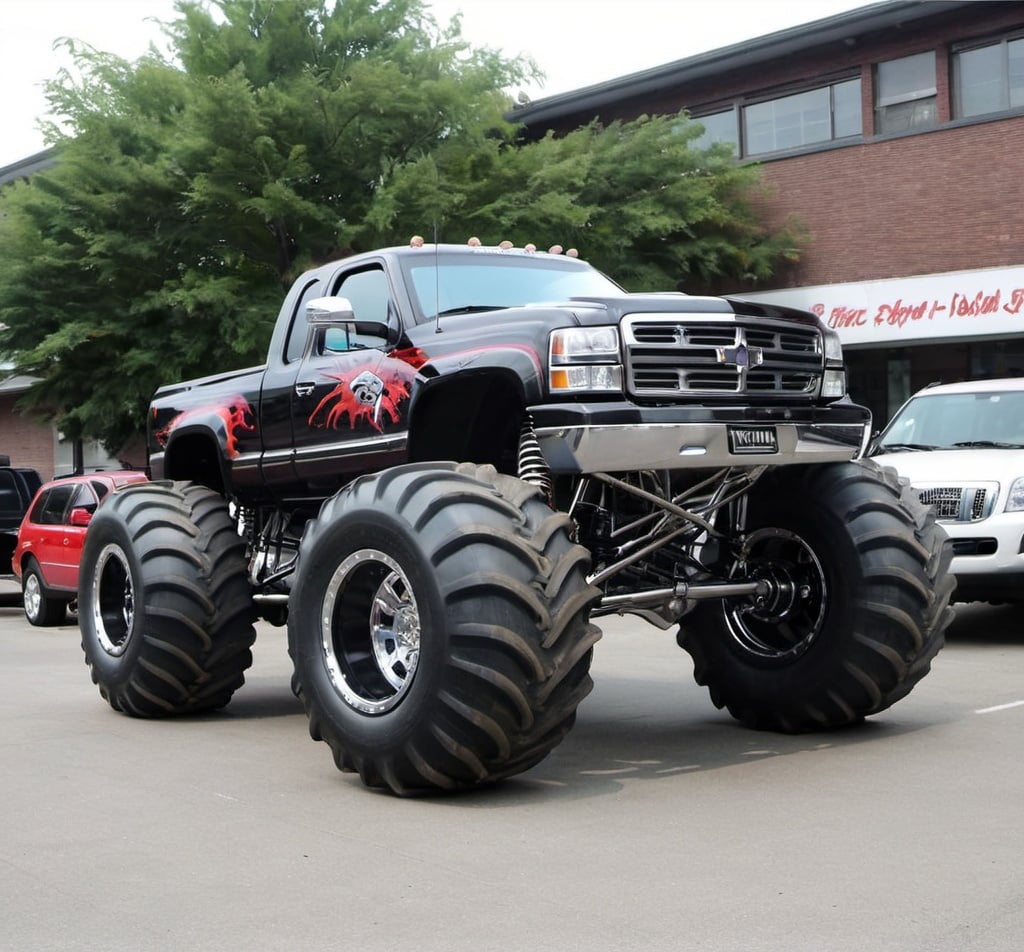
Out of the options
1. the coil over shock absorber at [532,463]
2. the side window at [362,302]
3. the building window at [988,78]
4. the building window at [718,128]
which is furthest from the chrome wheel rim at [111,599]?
the building window at [718,128]

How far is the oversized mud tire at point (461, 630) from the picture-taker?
6262 millimetres

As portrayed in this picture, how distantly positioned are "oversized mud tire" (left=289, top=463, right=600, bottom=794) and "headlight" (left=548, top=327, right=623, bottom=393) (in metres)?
0.59

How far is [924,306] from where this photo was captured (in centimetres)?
2328

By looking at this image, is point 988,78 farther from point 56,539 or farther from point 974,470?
point 56,539

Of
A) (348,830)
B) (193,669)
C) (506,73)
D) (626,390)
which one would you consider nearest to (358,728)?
(348,830)

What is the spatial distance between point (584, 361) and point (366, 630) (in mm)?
1616

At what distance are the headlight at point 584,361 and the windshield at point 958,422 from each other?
712cm

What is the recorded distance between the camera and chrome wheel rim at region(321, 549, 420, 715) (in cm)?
696

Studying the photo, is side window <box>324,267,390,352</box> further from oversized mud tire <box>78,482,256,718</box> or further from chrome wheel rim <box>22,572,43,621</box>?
chrome wheel rim <box>22,572,43,621</box>

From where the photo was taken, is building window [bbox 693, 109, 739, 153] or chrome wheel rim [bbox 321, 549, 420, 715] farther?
building window [bbox 693, 109, 739, 153]

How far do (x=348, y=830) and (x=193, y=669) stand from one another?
3.15 meters

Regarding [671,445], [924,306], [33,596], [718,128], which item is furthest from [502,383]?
[718,128]

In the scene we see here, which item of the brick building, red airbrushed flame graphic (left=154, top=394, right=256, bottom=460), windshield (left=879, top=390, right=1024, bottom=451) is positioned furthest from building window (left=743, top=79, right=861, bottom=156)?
red airbrushed flame graphic (left=154, top=394, right=256, bottom=460)

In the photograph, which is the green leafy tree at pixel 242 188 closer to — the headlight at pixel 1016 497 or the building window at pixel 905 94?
the building window at pixel 905 94
